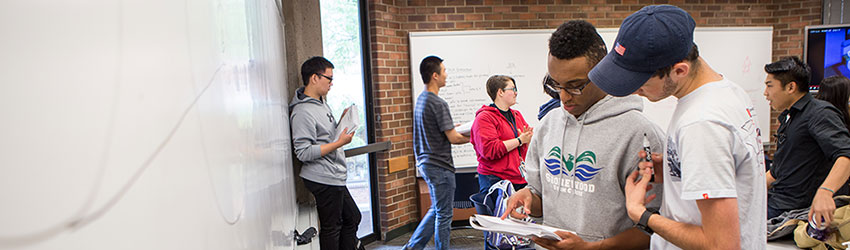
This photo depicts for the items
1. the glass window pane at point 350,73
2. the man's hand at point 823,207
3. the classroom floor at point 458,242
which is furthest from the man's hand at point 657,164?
the glass window pane at point 350,73

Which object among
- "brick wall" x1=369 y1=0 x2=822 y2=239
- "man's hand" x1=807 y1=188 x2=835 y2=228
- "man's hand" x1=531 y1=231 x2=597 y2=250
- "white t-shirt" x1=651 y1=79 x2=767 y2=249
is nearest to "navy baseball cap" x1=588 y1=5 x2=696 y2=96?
"white t-shirt" x1=651 y1=79 x2=767 y2=249

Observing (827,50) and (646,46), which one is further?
(827,50)

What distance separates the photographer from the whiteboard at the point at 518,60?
440 cm

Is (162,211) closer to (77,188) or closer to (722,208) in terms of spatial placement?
(77,188)

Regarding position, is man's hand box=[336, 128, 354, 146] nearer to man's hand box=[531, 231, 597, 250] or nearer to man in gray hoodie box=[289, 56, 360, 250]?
man in gray hoodie box=[289, 56, 360, 250]

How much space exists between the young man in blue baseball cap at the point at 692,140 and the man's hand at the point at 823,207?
1.62m

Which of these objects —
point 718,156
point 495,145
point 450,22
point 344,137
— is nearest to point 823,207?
point 495,145

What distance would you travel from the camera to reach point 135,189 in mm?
247

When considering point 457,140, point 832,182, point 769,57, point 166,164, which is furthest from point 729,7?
point 166,164

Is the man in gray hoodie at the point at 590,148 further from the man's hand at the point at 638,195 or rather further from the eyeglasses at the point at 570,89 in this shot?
the man's hand at the point at 638,195

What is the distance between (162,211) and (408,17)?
4.23 meters

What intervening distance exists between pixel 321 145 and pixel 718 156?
216cm

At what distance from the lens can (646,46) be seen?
3.16 ft

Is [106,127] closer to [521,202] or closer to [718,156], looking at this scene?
[718,156]
